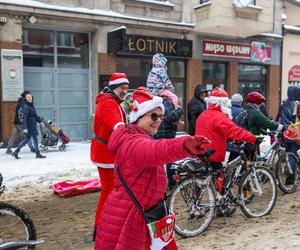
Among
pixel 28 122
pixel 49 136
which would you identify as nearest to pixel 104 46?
pixel 49 136

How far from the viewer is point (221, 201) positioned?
491 centimetres

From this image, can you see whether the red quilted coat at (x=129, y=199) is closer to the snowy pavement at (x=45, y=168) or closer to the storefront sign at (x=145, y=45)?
the snowy pavement at (x=45, y=168)

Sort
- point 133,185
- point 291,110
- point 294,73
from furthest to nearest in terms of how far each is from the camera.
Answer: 1. point 294,73
2. point 291,110
3. point 133,185

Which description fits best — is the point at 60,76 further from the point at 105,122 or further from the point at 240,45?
the point at 105,122

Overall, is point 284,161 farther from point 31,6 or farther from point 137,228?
point 31,6

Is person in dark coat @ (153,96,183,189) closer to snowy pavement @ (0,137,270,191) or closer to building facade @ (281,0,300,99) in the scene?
snowy pavement @ (0,137,270,191)

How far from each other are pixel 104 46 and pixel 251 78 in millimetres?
7212

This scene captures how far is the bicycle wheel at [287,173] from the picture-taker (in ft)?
21.2

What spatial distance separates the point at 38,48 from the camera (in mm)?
12266

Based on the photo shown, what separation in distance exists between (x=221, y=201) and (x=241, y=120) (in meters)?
2.05

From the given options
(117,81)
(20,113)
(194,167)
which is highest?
(117,81)

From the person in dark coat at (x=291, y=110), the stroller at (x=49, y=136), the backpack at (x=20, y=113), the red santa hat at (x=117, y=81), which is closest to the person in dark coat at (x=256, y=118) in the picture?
the person in dark coat at (x=291, y=110)

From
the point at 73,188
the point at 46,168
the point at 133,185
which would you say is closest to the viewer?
the point at 133,185

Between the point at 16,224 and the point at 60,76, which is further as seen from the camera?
the point at 60,76
